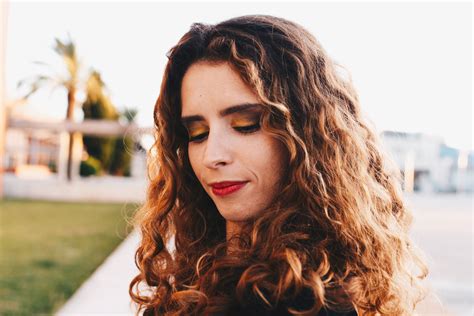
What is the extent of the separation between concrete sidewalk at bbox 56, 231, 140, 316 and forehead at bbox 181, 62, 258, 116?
10.8 ft

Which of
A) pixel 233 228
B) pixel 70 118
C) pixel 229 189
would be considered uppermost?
pixel 70 118

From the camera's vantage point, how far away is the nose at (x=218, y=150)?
4.82 ft

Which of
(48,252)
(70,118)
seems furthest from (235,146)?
(70,118)

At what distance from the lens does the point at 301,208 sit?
1.45 meters

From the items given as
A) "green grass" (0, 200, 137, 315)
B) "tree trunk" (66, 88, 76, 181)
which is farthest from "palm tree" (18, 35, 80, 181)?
"green grass" (0, 200, 137, 315)

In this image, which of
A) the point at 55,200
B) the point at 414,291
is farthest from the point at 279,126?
the point at 55,200

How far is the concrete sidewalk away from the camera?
5422mm

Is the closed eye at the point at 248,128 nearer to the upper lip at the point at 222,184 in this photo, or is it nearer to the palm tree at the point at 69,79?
the upper lip at the point at 222,184

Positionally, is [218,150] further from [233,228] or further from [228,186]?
[233,228]

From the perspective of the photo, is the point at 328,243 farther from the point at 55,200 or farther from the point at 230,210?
the point at 55,200

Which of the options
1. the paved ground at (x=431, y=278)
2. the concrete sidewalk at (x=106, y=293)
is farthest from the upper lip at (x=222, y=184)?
the concrete sidewalk at (x=106, y=293)

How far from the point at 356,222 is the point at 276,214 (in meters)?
0.22

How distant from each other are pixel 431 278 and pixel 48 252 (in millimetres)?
5968

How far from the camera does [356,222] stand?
4.73 ft
